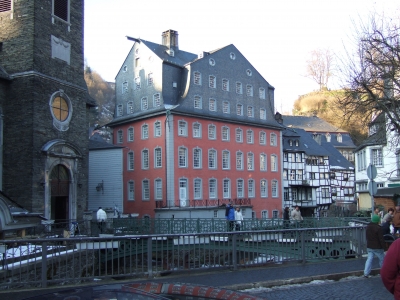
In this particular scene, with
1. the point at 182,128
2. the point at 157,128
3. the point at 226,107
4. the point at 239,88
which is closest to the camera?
the point at 182,128

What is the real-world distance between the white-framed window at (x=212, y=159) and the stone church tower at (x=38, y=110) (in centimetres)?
2203

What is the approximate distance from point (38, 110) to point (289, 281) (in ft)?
60.3

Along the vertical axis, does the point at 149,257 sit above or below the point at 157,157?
below

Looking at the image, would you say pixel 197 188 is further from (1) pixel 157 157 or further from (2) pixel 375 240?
(2) pixel 375 240

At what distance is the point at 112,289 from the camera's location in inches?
172

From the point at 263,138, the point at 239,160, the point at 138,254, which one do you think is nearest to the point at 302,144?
the point at 263,138

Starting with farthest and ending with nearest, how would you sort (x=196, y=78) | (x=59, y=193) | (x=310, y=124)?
(x=310, y=124) → (x=196, y=78) → (x=59, y=193)

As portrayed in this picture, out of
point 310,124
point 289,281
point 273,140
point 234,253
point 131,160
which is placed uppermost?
point 310,124

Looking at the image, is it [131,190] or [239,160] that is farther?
[239,160]

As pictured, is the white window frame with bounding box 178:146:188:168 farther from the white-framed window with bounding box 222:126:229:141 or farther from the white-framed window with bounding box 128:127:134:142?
the white-framed window with bounding box 128:127:134:142

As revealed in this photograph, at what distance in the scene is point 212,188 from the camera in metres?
47.8

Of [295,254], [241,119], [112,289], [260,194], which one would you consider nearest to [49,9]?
[295,254]

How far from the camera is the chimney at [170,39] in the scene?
52972 millimetres

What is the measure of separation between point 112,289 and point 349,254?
1025 cm
